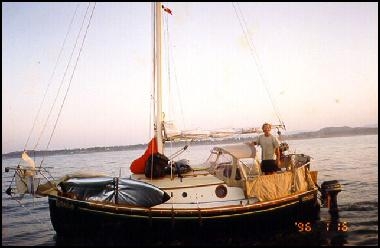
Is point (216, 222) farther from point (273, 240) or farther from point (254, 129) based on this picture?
point (254, 129)

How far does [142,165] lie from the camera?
1373 cm

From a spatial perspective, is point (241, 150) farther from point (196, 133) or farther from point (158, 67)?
point (158, 67)

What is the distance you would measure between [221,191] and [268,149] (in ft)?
7.82

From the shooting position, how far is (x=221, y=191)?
485 inches

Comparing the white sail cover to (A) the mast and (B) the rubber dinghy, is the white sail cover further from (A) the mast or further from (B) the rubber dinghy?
(B) the rubber dinghy

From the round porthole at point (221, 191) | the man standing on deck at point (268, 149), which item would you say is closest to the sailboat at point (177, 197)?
the round porthole at point (221, 191)

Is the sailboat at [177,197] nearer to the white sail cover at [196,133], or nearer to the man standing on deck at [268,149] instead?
the white sail cover at [196,133]

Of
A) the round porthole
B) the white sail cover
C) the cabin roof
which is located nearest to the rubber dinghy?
the round porthole

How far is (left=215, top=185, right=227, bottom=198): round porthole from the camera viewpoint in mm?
12250

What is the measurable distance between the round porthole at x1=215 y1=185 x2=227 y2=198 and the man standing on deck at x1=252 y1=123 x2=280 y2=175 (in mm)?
1812

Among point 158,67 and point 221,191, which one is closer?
point 221,191

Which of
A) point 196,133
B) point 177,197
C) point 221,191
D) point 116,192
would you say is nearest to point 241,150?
point 221,191

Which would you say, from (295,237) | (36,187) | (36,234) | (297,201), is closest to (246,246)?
(295,237)

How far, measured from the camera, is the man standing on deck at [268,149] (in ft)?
41.9
